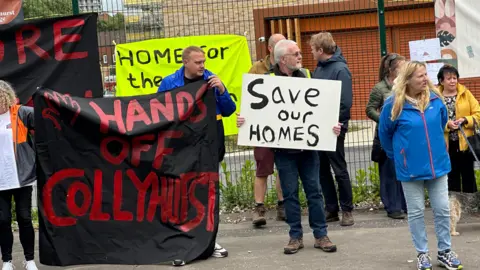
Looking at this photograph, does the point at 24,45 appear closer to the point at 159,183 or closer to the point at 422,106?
the point at 159,183

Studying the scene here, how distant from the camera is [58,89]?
794 centimetres

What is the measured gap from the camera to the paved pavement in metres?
6.32

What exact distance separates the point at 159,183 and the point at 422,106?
92.8 inches

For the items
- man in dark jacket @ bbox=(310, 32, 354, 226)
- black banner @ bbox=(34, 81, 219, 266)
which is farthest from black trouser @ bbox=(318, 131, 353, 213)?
black banner @ bbox=(34, 81, 219, 266)

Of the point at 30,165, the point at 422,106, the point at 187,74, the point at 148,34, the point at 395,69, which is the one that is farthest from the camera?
the point at 148,34

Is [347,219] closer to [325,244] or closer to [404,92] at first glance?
[325,244]

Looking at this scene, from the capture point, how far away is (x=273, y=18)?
31.9 ft

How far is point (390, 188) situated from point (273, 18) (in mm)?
2944

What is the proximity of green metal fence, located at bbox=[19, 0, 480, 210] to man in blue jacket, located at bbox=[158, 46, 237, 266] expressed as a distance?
2.01 meters

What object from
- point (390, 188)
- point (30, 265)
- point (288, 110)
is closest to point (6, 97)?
point (30, 265)

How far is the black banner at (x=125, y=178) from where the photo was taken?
6.46 m

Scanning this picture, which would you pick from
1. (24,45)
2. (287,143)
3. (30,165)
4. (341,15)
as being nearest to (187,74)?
(287,143)

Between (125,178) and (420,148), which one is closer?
(420,148)

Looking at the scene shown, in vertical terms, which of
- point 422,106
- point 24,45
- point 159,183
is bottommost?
point 159,183
